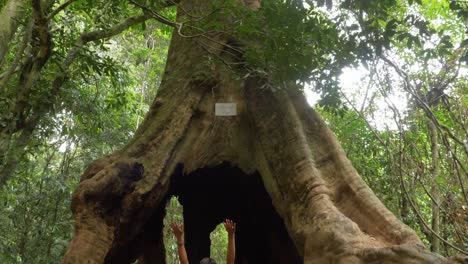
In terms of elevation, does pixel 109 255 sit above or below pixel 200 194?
below

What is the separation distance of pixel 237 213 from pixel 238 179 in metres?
1.08

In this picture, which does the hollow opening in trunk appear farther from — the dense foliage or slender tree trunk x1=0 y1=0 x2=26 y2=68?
slender tree trunk x1=0 y1=0 x2=26 y2=68

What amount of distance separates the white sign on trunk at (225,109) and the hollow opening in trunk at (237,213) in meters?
0.60

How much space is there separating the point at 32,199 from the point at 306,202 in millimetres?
6555

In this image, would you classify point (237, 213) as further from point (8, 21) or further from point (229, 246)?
point (8, 21)

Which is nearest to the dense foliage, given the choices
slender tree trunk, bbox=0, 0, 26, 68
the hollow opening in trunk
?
slender tree trunk, bbox=0, 0, 26, 68

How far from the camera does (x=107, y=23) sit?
6.93 meters

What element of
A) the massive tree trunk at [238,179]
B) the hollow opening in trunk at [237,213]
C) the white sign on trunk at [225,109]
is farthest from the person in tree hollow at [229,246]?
the white sign on trunk at [225,109]

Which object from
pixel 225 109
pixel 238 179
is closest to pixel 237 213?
pixel 238 179

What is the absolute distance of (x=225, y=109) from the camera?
16.8 feet

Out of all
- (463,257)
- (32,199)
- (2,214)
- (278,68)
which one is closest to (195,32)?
(278,68)

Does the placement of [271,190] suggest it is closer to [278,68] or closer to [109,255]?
[278,68]

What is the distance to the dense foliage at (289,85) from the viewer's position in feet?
12.4

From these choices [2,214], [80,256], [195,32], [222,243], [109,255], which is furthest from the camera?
[222,243]
